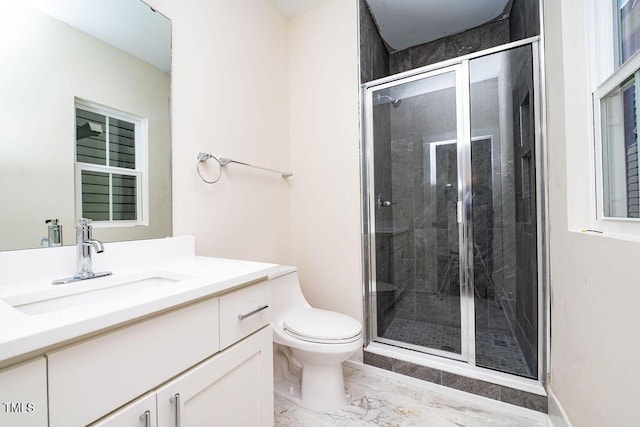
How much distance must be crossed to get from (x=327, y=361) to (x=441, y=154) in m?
1.47

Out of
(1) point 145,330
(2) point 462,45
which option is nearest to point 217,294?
(1) point 145,330

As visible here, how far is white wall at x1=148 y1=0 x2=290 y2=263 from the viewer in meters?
1.34

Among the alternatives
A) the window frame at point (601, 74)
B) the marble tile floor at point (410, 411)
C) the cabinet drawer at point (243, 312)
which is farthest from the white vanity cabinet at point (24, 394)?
the window frame at point (601, 74)

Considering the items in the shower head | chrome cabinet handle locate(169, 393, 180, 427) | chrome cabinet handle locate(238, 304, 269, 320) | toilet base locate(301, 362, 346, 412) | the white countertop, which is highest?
the shower head

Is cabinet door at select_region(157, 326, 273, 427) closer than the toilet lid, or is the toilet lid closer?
cabinet door at select_region(157, 326, 273, 427)

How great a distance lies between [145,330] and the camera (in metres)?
0.63

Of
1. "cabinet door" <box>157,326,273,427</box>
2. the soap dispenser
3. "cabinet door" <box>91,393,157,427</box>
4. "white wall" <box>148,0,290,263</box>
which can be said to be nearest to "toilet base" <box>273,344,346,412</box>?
"cabinet door" <box>157,326,273,427</box>

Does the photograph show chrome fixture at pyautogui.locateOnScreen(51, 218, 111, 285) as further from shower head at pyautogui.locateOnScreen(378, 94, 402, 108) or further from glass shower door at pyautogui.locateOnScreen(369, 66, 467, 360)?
shower head at pyautogui.locateOnScreen(378, 94, 402, 108)

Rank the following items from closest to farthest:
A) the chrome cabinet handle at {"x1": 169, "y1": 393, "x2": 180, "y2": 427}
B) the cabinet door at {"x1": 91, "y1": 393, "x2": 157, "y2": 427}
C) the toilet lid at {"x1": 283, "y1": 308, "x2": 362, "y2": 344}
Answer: the cabinet door at {"x1": 91, "y1": 393, "x2": 157, "y2": 427}
the chrome cabinet handle at {"x1": 169, "y1": 393, "x2": 180, "y2": 427}
the toilet lid at {"x1": 283, "y1": 308, "x2": 362, "y2": 344}

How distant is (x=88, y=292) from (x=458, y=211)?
185cm

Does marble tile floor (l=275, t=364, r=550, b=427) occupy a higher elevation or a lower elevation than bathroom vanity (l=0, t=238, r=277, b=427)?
lower

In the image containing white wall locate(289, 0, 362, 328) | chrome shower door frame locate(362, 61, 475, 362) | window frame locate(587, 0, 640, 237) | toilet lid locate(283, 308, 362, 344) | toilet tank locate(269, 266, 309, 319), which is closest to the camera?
window frame locate(587, 0, 640, 237)

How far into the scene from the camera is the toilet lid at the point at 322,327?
1336 millimetres

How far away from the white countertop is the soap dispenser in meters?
0.12
